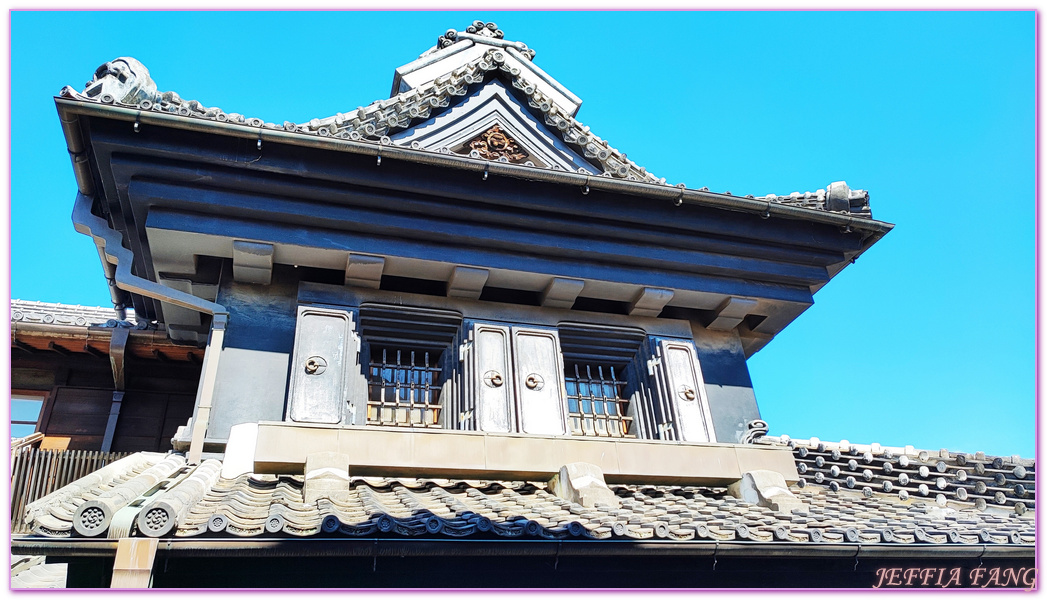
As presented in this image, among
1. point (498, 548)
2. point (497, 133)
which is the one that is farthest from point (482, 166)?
point (498, 548)

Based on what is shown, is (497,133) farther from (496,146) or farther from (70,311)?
(70,311)

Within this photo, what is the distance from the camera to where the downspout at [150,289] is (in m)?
7.98

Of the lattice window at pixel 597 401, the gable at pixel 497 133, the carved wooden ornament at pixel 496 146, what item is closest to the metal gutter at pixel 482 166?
the gable at pixel 497 133

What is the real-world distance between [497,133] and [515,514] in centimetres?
611

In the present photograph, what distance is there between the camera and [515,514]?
19.9ft

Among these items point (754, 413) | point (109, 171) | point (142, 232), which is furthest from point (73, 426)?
point (754, 413)

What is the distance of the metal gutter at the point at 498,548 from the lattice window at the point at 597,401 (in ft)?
12.0

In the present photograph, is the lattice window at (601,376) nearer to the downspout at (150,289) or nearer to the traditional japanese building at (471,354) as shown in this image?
the traditional japanese building at (471,354)

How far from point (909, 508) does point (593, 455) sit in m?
3.49

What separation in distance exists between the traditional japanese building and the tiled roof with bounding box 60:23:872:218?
0.04 m

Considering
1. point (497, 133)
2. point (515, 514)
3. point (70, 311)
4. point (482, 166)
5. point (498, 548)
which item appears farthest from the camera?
point (70, 311)

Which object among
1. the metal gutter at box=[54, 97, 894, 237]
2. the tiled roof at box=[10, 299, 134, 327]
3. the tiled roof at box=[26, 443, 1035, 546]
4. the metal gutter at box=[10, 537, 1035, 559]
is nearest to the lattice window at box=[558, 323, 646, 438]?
the tiled roof at box=[26, 443, 1035, 546]

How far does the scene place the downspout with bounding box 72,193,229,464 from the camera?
7980 millimetres

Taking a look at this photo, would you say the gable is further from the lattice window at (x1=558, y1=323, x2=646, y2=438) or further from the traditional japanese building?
the lattice window at (x1=558, y1=323, x2=646, y2=438)
